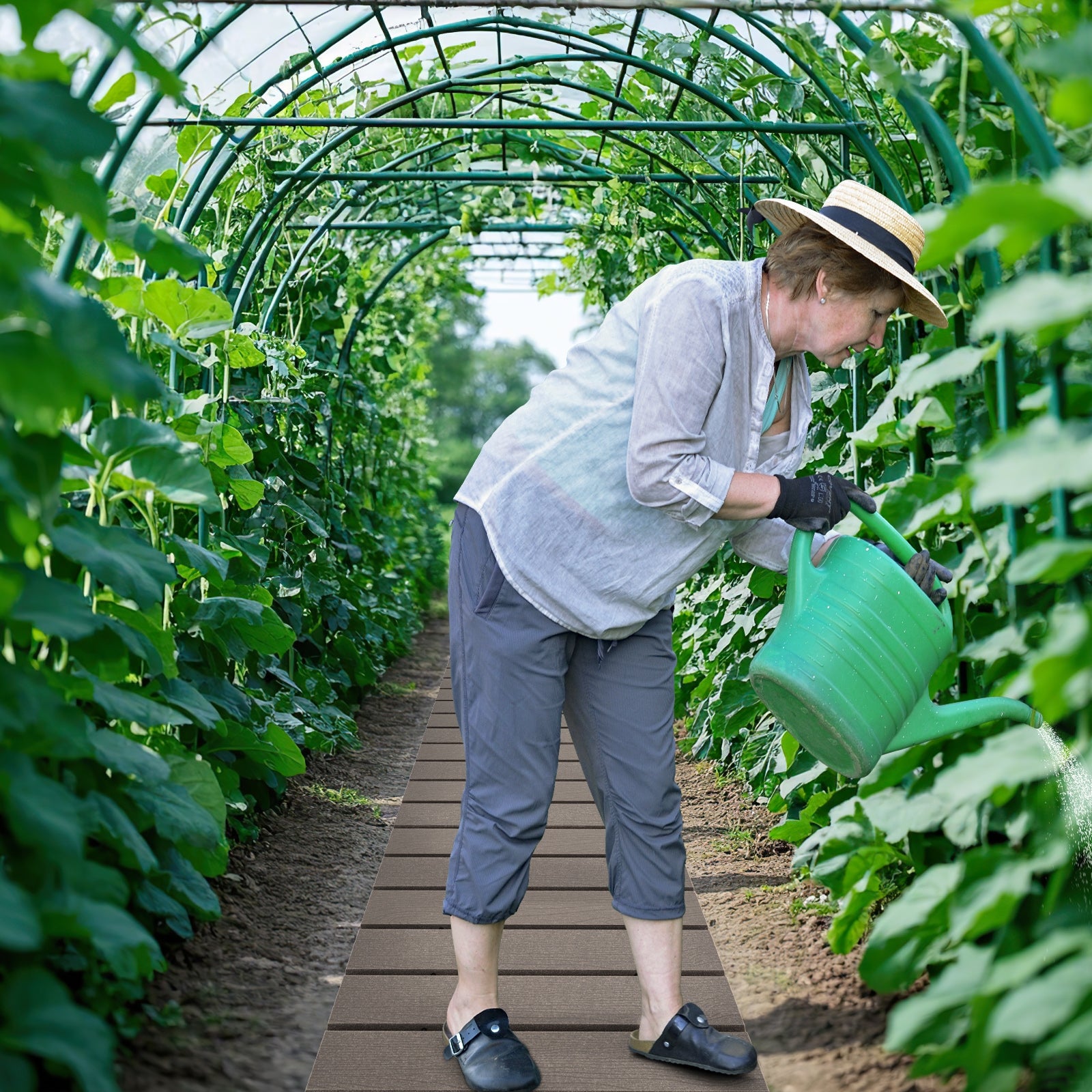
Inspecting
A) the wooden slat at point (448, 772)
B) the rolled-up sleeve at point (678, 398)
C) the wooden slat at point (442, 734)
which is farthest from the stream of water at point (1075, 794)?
the wooden slat at point (442, 734)

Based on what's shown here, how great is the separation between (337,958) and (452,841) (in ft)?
2.95

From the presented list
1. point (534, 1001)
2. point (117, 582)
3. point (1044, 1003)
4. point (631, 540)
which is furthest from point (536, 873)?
point (1044, 1003)

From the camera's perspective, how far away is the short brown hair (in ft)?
7.05

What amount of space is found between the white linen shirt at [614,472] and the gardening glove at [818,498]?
117mm

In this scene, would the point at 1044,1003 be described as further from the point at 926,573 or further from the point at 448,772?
the point at 448,772

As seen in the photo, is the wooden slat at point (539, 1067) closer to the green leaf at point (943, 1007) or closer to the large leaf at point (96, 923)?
the green leaf at point (943, 1007)

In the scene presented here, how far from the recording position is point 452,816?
4.00 m

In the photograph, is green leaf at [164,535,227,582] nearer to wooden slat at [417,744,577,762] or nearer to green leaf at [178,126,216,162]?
green leaf at [178,126,216,162]

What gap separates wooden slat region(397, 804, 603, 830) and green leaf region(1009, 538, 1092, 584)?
2.60m

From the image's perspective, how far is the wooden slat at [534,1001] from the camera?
247cm

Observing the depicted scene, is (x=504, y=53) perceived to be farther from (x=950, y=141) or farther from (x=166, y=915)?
(x=166, y=915)

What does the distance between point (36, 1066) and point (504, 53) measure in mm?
4123

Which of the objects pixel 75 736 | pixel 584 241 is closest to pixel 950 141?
pixel 75 736

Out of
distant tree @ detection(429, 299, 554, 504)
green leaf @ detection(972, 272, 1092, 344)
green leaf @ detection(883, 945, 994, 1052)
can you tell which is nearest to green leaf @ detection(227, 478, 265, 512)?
green leaf @ detection(883, 945, 994, 1052)
